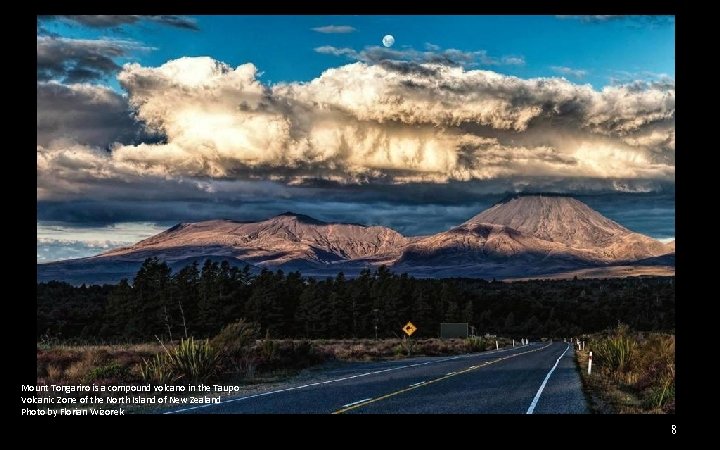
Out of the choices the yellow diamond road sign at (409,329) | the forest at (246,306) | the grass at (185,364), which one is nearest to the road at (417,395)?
the grass at (185,364)

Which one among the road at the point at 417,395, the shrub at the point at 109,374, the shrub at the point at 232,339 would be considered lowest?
the road at the point at 417,395

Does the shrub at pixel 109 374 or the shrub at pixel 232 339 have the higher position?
the shrub at pixel 232 339

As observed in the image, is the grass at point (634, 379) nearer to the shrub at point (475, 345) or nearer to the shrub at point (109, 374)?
the shrub at point (109, 374)

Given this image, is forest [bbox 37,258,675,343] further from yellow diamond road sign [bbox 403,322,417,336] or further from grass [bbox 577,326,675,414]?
grass [bbox 577,326,675,414]

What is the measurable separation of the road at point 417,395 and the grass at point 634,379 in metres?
0.75

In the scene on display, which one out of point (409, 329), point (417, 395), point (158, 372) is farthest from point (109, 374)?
point (409, 329)

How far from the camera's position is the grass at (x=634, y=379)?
19.2 metres

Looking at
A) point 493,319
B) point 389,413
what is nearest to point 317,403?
point 389,413

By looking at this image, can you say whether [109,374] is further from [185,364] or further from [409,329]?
[409,329]

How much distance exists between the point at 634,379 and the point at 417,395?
349 inches

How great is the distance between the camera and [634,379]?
25.7 meters

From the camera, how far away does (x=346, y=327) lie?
92.4 m
